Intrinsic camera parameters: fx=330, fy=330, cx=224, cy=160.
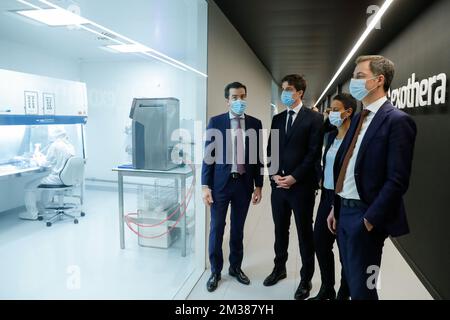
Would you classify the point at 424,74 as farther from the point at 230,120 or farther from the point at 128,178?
the point at 128,178

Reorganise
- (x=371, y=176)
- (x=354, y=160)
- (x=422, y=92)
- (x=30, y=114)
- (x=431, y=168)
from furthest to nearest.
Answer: (x=422, y=92), (x=431, y=168), (x=354, y=160), (x=371, y=176), (x=30, y=114)

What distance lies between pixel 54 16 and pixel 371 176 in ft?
5.58

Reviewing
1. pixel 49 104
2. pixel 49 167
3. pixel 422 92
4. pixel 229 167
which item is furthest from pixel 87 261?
pixel 422 92

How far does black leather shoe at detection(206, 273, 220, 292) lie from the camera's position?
2.69 meters

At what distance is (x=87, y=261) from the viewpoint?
2.06 m

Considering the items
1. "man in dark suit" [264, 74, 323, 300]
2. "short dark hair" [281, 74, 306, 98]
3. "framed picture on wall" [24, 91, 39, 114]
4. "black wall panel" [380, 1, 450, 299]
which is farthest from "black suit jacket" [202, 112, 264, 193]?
"black wall panel" [380, 1, 450, 299]

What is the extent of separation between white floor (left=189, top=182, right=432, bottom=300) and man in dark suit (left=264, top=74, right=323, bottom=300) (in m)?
0.24

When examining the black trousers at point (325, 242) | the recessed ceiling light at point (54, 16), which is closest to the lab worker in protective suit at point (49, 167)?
the recessed ceiling light at point (54, 16)

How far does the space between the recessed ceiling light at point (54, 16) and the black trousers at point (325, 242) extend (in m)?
1.90

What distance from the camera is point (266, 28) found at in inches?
161

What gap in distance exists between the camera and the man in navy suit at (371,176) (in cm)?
166

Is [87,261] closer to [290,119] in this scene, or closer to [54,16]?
[54,16]

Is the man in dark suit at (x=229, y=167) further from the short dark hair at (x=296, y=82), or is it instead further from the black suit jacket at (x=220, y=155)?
the short dark hair at (x=296, y=82)

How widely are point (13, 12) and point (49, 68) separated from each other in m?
0.28
